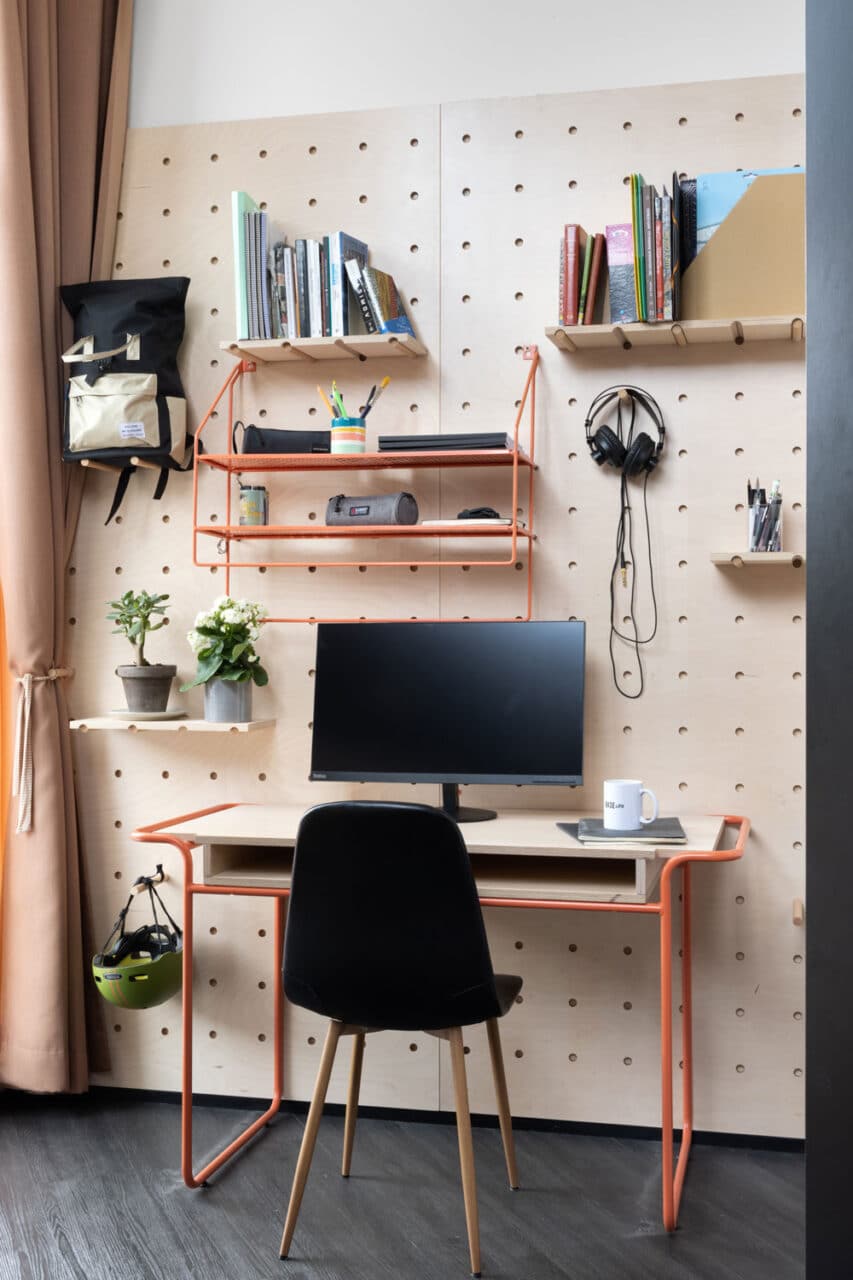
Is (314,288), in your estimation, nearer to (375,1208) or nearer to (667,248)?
(667,248)

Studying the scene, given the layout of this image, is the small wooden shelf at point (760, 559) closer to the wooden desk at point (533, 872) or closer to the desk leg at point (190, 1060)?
the wooden desk at point (533, 872)

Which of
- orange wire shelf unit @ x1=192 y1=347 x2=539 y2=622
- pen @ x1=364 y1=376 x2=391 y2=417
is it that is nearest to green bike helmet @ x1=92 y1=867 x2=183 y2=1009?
orange wire shelf unit @ x1=192 y1=347 x2=539 y2=622

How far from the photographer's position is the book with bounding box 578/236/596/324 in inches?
102

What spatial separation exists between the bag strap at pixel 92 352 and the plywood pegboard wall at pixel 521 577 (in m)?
0.19

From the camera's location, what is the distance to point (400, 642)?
8.54 ft

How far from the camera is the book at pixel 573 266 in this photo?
256cm

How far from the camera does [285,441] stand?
8.95 ft

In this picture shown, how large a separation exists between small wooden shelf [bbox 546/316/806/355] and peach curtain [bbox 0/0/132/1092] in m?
1.23

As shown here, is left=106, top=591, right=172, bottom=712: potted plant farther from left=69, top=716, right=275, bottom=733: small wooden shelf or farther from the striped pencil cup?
the striped pencil cup

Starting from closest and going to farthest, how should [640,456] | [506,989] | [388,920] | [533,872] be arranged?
[388,920]
[506,989]
[533,872]
[640,456]

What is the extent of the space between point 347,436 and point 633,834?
3.60 feet

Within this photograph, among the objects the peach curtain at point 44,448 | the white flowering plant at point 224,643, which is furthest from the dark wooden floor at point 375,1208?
the white flowering plant at point 224,643

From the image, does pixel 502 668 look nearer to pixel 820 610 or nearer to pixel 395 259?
pixel 395 259

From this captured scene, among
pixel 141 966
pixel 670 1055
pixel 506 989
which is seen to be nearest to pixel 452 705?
pixel 506 989
